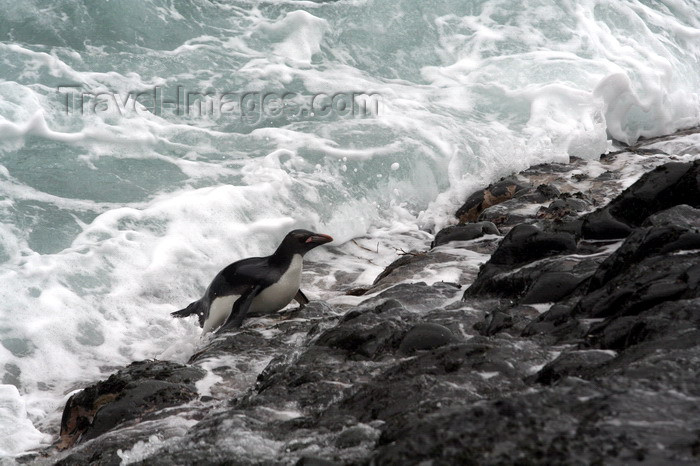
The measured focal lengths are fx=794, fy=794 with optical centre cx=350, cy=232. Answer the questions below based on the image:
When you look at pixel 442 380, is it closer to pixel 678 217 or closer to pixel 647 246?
pixel 647 246

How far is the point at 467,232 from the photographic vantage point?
20.7 ft

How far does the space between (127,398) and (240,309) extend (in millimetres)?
1775

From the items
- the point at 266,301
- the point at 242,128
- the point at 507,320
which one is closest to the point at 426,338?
the point at 507,320

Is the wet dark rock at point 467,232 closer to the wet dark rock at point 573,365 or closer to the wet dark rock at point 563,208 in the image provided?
the wet dark rock at point 563,208

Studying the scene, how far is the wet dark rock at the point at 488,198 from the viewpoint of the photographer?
8.24 m

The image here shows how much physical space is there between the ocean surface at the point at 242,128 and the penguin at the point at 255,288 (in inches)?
12.2

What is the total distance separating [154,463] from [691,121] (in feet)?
33.7

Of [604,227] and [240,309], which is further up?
[604,227]

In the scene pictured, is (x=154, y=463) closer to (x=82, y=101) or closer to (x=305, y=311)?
(x=305, y=311)

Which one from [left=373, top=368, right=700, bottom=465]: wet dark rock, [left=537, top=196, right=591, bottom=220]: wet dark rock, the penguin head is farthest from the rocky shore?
[left=537, top=196, right=591, bottom=220]: wet dark rock

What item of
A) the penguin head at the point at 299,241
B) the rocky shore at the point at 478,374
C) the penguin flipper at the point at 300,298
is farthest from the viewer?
the penguin head at the point at 299,241

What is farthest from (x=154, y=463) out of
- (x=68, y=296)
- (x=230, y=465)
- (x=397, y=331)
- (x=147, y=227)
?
(x=147, y=227)

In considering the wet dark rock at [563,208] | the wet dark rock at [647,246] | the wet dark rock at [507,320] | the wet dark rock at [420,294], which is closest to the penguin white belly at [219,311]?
the wet dark rock at [420,294]

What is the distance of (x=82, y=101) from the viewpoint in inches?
363
